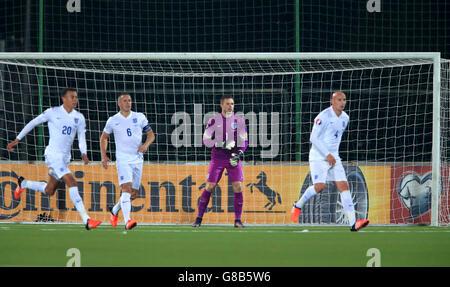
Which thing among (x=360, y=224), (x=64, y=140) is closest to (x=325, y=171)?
(x=360, y=224)

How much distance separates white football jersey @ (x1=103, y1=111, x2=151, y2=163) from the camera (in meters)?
9.63

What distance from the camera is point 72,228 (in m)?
10.1

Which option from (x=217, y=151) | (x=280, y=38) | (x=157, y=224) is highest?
(x=280, y=38)

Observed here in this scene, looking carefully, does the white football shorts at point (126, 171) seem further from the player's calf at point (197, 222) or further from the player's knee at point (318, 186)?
the player's knee at point (318, 186)

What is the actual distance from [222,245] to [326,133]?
235 centimetres

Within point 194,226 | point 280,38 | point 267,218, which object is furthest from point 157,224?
point 280,38

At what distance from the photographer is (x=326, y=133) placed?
30.6 ft

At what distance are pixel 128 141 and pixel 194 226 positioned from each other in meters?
1.57

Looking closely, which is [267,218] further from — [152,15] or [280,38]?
[152,15]

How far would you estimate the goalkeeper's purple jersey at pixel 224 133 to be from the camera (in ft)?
32.0

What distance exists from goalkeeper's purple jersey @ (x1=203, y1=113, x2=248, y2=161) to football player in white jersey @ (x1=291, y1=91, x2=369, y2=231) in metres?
1.03

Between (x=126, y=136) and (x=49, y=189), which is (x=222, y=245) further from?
(x=49, y=189)

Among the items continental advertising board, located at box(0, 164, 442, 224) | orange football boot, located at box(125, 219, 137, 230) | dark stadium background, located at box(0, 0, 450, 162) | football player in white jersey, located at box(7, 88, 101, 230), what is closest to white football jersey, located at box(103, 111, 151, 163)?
football player in white jersey, located at box(7, 88, 101, 230)

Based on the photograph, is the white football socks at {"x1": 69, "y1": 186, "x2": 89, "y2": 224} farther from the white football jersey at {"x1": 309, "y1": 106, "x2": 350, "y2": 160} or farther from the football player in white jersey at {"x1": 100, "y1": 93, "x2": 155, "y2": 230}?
the white football jersey at {"x1": 309, "y1": 106, "x2": 350, "y2": 160}
